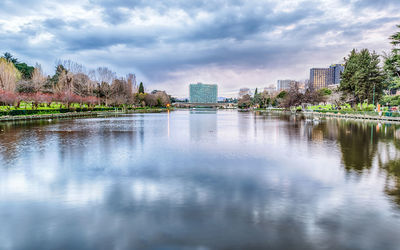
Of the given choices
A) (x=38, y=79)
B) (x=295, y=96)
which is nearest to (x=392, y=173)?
(x=38, y=79)

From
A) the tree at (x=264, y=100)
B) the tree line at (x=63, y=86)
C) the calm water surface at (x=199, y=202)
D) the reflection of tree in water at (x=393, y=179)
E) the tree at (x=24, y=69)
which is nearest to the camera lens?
the calm water surface at (x=199, y=202)

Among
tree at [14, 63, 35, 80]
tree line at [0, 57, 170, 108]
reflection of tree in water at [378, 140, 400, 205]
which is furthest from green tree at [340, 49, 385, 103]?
tree at [14, 63, 35, 80]

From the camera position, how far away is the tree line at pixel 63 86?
178ft

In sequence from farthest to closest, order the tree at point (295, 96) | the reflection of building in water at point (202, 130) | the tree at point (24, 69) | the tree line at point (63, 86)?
the tree at point (24, 69) → the tree at point (295, 96) → the tree line at point (63, 86) → the reflection of building in water at point (202, 130)

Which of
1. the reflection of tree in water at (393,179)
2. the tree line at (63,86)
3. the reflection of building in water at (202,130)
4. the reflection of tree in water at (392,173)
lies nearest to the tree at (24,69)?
the tree line at (63,86)

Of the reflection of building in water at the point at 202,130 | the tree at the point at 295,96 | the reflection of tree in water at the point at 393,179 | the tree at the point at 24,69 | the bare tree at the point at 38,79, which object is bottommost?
the reflection of tree in water at the point at 393,179

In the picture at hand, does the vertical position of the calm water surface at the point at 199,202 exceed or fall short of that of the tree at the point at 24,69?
it falls short

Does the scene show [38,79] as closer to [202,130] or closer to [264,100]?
[202,130]

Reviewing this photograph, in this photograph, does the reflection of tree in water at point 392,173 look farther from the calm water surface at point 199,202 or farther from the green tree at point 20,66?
the green tree at point 20,66

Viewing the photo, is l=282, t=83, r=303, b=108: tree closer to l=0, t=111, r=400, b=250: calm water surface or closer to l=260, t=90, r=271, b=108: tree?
l=260, t=90, r=271, b=108: tree

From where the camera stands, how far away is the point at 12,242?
16.8 ft

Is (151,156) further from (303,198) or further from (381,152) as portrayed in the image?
(381,152)

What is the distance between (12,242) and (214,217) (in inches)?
153

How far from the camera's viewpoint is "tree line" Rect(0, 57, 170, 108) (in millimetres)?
54312
